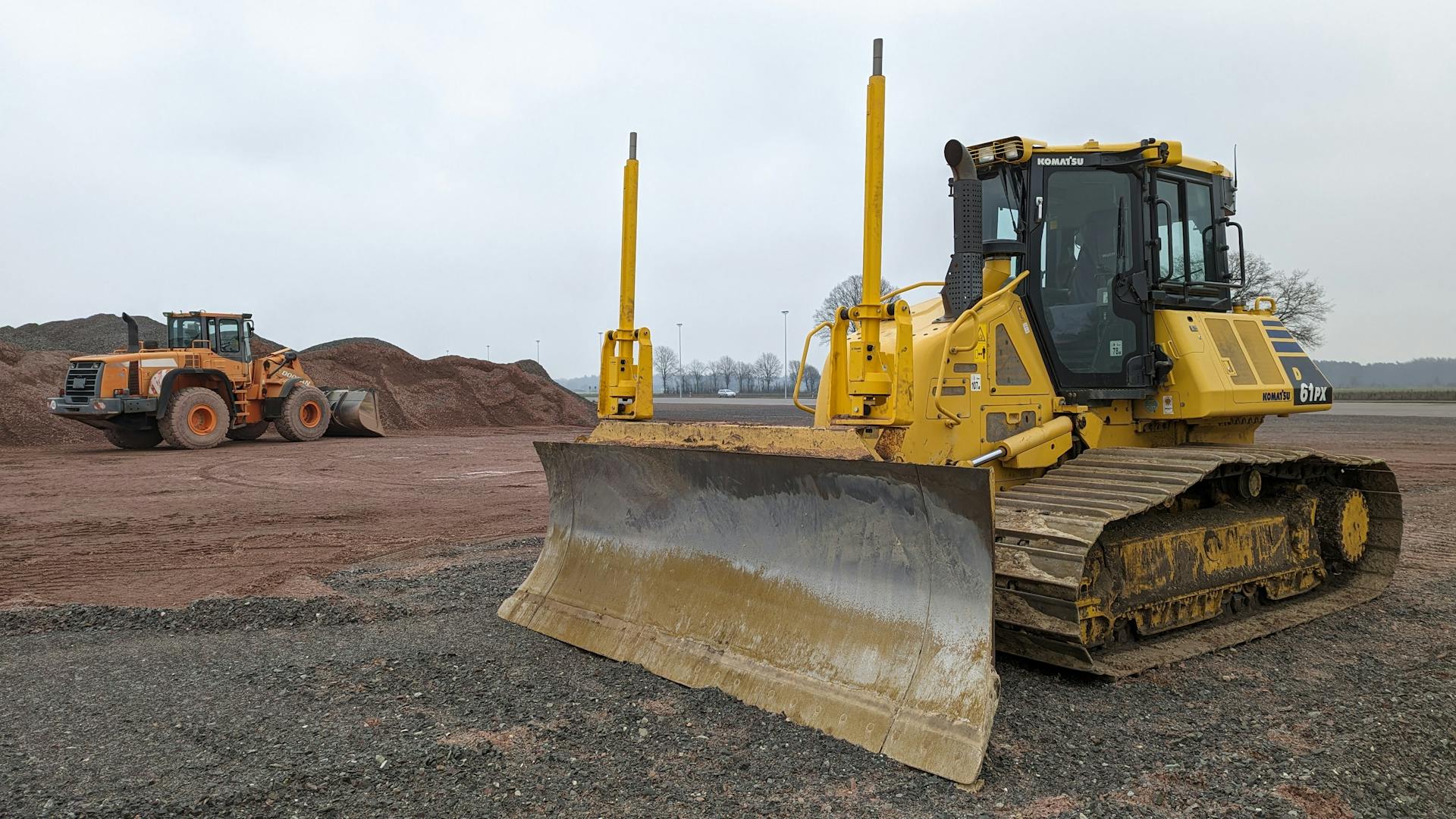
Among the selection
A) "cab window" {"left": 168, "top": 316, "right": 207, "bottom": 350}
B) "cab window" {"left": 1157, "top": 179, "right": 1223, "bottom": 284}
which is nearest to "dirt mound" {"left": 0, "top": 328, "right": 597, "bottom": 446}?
"cab window" {"left": 168, "top": 316, "right": 207, "bottom": 350}

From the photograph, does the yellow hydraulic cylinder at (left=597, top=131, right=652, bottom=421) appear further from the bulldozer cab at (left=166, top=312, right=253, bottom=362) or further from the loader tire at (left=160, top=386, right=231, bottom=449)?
the bulldozer cab at (left=166, top=312, right=253, bottom=362)

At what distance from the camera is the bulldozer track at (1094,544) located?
471cm

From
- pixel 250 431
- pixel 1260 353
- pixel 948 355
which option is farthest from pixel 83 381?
pixel 1260 353

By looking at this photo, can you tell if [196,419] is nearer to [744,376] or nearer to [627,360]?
[627,360]

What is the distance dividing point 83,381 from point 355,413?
235 inches

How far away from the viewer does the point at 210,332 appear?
21.3 metres

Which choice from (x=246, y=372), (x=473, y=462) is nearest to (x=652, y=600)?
(x=473, y=462)

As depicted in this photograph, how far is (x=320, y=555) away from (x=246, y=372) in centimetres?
1462

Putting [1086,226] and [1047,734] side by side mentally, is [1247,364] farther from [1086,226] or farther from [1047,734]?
[1047,734]

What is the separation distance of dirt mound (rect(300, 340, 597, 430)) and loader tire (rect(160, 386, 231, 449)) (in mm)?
6922

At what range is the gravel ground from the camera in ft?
11.7

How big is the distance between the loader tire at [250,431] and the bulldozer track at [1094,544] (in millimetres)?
20671

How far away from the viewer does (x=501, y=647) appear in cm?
553

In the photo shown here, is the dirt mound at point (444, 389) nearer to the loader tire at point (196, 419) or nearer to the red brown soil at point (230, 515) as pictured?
the loader tire at point (196, 419)
